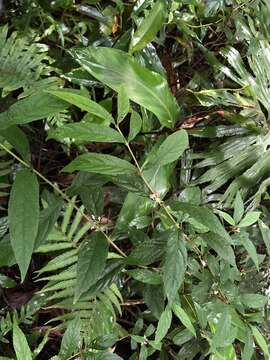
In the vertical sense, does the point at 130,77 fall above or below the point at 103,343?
above

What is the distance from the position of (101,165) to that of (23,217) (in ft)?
0.39

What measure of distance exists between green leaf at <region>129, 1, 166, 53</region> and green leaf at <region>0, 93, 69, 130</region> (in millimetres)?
351

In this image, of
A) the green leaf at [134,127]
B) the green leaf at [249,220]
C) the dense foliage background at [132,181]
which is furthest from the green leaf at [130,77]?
the green leaf at [249,220]

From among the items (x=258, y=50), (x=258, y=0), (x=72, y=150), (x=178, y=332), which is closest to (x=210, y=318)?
(x=178, y=332)

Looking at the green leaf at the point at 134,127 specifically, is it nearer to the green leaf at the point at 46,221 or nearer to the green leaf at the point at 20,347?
the green leaf at the point at 46,221

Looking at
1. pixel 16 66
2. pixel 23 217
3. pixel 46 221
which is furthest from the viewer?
pixel 16 66

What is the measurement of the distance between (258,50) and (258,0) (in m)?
0.12

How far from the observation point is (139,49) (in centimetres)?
86

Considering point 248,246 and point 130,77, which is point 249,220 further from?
point 130,77

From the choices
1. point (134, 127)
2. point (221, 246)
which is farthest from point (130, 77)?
point (221, 246)

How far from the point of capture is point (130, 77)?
791mm

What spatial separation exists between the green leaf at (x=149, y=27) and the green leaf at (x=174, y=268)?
0.43 meters

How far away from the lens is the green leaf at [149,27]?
827 millimetres

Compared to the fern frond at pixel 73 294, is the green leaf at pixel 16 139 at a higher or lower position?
higher
